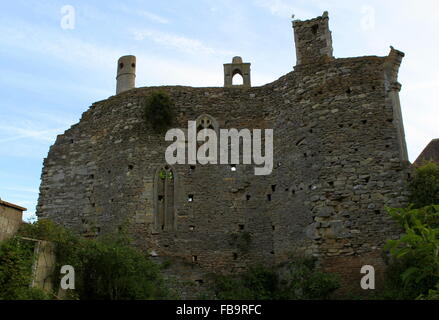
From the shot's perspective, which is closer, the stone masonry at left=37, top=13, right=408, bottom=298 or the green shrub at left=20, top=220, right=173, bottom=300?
the green shrub at left=20, top=220, right=173, bottom=300

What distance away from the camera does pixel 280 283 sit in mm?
15258

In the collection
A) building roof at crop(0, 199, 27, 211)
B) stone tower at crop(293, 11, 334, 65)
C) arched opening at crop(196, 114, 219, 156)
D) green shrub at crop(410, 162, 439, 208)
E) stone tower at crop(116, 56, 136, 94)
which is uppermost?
stone tower at crop(116, 56, 136, 94)

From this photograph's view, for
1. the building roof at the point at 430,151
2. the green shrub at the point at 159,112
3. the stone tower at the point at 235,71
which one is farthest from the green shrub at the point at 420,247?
the building roof at the point at 430,151

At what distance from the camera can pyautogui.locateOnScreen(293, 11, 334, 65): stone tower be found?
17281mm

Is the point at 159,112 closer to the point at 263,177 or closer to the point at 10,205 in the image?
the point at 263,177

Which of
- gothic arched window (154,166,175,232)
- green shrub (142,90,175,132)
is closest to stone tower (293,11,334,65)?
green shrub (142,90,175,132)

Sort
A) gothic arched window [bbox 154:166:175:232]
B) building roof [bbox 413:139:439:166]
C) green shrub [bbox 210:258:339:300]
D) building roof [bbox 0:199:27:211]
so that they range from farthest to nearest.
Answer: building roof [bbox 413:139:439:166]
gothic arched window [bbox 154:166:175:232]
green shrub [bbox 210:258:339:300]
building roof [bbox 0:199:27:211]

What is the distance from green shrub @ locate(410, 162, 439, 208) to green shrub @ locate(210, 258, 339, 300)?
3.00 meters

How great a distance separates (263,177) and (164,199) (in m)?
3.25

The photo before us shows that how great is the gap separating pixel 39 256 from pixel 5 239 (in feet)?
2.82

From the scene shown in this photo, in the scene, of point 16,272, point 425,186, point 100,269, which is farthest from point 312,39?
point 16,272

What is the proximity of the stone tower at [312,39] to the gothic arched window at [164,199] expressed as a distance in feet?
18.4

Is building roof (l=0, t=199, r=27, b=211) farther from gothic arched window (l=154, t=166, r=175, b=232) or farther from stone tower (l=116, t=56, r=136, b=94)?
stone tower (l=116, t=56, r=136, b=94)
